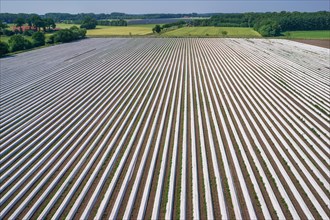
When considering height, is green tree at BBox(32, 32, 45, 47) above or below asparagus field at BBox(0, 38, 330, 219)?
above

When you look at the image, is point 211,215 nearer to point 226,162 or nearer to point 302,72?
point 226,162

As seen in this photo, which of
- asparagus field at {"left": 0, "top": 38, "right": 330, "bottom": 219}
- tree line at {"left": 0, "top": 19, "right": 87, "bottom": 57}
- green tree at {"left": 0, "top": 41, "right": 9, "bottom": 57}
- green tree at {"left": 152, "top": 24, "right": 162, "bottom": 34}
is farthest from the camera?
green tree at {"left": 152, "top": 24, "right": 162, "bottom": 34}

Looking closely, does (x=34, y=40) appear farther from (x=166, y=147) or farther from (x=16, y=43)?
(x=166, y=147)

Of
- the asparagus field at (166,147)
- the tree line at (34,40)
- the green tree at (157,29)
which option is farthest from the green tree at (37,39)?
the green tree at (157,29)

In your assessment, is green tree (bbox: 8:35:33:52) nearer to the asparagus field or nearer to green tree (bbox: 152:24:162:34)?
the asparagus field

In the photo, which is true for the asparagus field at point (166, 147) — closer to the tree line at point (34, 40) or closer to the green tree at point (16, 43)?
the tree line at point (34, 40)

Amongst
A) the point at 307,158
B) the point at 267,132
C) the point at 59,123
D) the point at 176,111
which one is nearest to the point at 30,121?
the point at 59,123

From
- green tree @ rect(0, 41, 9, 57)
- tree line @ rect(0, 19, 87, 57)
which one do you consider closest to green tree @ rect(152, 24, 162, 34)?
tree line @ rect(0, 19, 87, 57)

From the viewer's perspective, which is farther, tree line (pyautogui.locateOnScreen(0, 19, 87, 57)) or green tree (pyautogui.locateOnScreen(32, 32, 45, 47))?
green tree (pyautogui.locateOnScreen(32, 32, 45, 47))
